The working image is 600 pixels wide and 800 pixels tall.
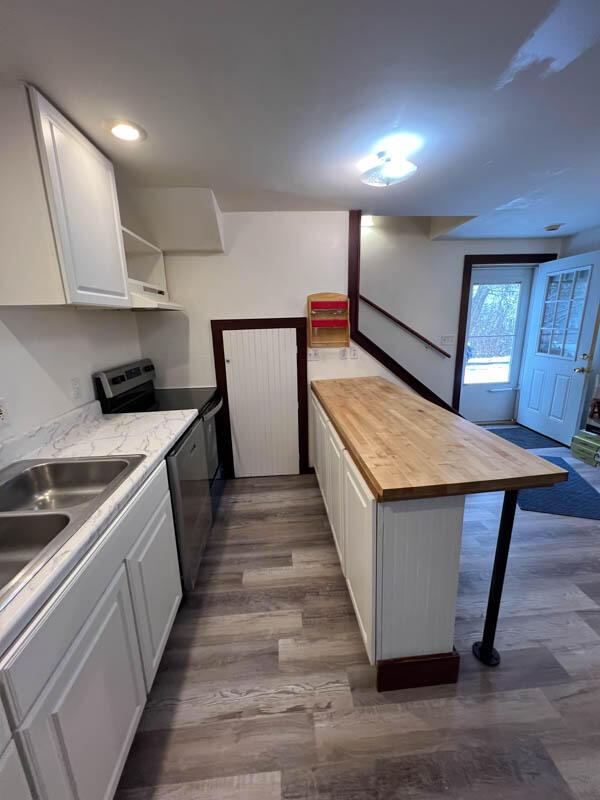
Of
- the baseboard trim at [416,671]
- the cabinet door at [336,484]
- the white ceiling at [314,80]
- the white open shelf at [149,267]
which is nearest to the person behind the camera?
the white ceiling at [314,80]

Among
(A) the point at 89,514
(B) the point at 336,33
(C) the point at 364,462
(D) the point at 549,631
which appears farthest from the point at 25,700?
(D) the point at 549,631

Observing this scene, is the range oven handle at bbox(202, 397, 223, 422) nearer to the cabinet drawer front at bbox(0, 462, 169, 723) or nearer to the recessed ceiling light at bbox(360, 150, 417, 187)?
the cabinet drawer front at bbox(0, 462, 169, 723)

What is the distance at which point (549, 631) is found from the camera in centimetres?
148

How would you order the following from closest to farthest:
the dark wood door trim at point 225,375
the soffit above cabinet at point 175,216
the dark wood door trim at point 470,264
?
1. the soffit above cabinet at point 175,216
2. the dark wood door trim at point 225,375
3. the dark wood door trim at point 470,264

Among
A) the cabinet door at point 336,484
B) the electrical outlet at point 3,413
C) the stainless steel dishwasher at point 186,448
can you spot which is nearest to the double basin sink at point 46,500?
the electrical outlet at point 3,413

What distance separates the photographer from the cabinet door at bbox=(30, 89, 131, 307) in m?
1.17

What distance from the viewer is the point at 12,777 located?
1.93ft

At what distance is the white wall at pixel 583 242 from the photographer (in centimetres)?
333

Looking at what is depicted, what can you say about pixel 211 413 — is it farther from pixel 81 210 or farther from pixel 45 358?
pixel 81 210

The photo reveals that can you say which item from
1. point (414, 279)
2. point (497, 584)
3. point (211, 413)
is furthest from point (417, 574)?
point (414, 279)

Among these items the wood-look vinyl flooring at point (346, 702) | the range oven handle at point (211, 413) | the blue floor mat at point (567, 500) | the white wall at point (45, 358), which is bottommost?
the wood-look vinyl flooring at point (346, 702)

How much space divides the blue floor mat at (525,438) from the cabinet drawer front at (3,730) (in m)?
3.95

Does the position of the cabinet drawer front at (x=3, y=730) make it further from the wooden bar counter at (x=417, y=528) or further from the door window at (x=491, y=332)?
the door window at (x=491, y=332)

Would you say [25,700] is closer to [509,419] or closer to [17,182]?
[17,182]
